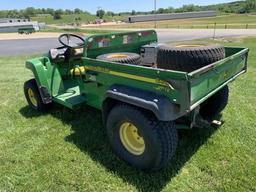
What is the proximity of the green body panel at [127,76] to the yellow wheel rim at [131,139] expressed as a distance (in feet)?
1.41

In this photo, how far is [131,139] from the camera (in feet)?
10.4

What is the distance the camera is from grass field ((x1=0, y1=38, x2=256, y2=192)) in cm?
284

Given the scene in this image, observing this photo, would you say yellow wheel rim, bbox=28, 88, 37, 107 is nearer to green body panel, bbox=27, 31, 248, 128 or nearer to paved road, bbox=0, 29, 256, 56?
green body panel, bbox=27, 31, 248, 128

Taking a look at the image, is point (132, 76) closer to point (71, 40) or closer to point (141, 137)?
point (141, 137)

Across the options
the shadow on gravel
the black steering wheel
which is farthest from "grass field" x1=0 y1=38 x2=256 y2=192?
the black steering wheel

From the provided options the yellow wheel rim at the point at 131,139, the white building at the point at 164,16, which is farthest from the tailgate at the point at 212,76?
the white building at the point at 164,16

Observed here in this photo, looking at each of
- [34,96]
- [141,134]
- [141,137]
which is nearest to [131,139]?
[141,137]

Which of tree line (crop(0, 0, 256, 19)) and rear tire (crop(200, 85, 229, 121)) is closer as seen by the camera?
rear tire (crop(200, 85, 229, 121))

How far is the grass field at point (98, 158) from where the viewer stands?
2844mm

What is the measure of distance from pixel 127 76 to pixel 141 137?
66cm

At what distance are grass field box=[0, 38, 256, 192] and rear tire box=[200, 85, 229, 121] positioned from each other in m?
0.25

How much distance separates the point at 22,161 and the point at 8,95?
3.02m

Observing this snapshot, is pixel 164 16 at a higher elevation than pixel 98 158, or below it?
below

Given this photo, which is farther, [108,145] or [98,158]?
[108,145]
